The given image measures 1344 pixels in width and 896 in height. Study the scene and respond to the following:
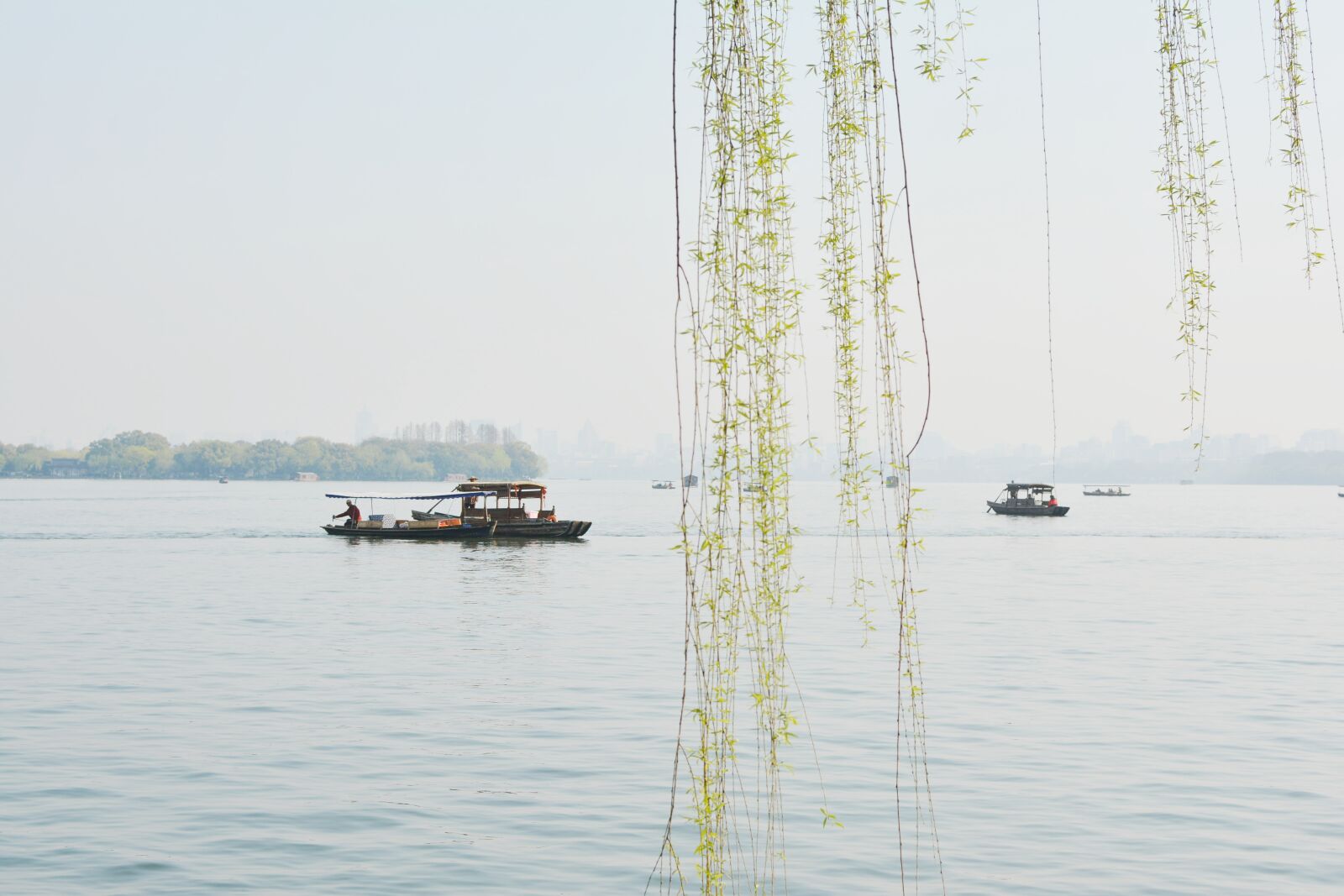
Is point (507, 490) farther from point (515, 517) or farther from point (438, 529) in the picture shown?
point (438, 529)

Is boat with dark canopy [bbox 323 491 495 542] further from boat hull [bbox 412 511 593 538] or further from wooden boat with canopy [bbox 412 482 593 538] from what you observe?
boat hull [bbox 412 511 593 538]

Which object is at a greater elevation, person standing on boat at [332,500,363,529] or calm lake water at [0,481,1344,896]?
person standing on boat at [332,500,363,529]

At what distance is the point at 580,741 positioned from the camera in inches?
484

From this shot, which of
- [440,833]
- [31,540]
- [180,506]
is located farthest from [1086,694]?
[180,506]

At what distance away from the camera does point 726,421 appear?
12.5 feet

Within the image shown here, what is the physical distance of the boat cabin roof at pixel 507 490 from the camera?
47.5 meters

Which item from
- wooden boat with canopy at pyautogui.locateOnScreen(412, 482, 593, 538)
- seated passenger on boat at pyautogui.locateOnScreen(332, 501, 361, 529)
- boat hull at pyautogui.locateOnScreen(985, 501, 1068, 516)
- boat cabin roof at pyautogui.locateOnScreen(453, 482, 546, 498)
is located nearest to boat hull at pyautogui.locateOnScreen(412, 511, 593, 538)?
wooden boat with canopy at pyautogui.locateOnScreen(412, 482, 593, 538)

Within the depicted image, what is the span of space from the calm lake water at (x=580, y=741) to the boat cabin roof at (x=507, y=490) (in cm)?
1752

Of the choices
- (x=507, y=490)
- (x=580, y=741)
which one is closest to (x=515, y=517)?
(x=507, y=490)

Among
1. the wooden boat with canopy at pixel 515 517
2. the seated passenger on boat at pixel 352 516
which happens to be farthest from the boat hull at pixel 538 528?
the seated passenger on boat at pixel 352 516

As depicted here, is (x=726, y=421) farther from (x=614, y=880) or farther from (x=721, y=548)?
(x=614, y=880)

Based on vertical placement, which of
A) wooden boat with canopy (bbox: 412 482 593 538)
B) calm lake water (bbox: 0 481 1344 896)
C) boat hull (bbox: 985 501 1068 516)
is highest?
wooden boat with canopy (bbox: 412 482 593 538)

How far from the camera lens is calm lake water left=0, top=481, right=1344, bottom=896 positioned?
8398 millimetres

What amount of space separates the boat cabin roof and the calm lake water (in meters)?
17.5
